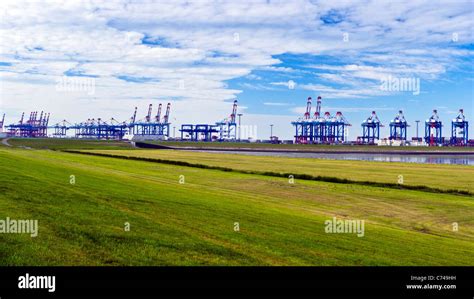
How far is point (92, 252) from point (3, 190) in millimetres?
11483

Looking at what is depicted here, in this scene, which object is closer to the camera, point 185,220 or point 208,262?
point 208,262

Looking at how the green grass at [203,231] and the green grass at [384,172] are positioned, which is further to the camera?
the green grass at [384,172]

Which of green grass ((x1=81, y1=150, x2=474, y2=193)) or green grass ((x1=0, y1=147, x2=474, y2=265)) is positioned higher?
green grass ((x1=0, y1=147, x2=474, y2=265))

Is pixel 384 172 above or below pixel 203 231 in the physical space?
below

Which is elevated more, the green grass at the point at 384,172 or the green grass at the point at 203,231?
the green grass at the point at 203,231

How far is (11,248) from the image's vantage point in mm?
13578

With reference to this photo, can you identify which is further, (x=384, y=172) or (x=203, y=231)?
(x=384, y=172)

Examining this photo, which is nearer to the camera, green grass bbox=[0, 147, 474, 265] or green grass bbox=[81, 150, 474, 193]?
green grass bbox=[0, 147, 474, 265]

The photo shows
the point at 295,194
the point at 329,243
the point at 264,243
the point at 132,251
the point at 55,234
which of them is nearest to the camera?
the point at 132,251

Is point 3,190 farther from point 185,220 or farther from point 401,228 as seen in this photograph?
→ point 401,228
